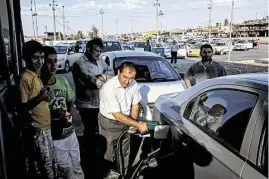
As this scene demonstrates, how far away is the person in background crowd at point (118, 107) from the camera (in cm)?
345

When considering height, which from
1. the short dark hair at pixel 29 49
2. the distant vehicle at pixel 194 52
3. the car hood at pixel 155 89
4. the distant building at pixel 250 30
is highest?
the distant building at pixel 250 30

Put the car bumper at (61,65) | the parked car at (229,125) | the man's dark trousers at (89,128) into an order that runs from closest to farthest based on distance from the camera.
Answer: the parked car at (229,125)
the man's dark trousers at (89,128)
the car bumper at (61,65)

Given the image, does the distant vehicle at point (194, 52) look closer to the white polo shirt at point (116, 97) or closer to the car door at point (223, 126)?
the white polo shirt at point (116, 97)

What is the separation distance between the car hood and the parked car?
264cm

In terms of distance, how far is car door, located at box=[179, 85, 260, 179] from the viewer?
6.68 ft

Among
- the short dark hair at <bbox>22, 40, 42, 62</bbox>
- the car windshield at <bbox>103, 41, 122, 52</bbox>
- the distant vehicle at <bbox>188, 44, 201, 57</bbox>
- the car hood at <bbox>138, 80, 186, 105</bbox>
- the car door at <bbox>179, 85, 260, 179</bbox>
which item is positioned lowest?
the distant vehicle at <bbox>188, 44, 201, 57</bbox>

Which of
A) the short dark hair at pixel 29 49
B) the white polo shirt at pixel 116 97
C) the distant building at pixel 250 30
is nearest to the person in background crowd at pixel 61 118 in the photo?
the short dark hair at pixel 29 49

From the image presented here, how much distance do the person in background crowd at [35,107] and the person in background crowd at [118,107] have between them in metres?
0.68

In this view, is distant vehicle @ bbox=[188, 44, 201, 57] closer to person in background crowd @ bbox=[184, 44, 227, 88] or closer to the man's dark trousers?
person in background crowd @ bbox=[184, 44, 227, 88]

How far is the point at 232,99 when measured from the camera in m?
2.44

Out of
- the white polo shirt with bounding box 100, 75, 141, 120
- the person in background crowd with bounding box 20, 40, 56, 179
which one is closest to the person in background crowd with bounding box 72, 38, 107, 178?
the white polo shirt with bounding box 100, 75, 141, 120

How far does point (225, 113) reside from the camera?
250cm

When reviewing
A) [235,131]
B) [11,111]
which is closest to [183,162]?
[235,131]

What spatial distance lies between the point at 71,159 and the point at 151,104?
261 centimetres
